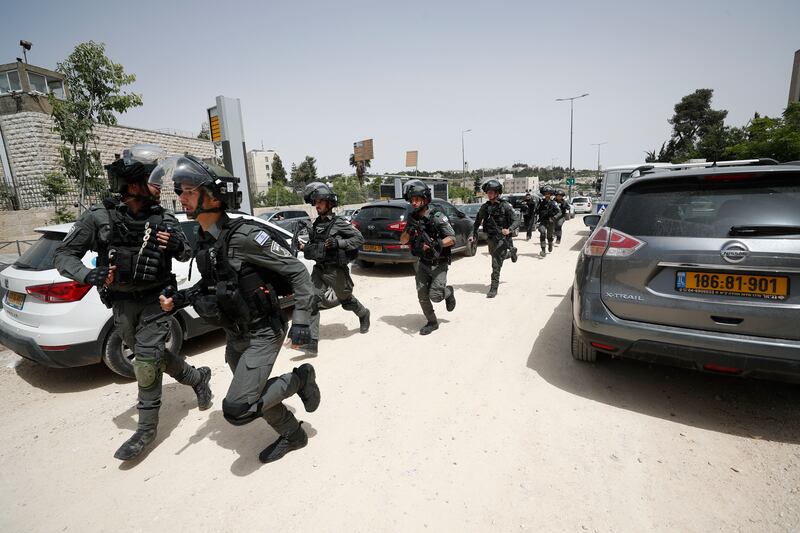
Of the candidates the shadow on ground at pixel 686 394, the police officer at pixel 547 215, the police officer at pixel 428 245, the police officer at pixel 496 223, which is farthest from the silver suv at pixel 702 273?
the police officer at pixel 547 215

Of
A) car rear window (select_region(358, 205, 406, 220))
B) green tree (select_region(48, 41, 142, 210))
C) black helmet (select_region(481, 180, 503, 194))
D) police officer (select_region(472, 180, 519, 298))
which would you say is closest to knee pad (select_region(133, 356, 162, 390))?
police officer (select_region(472, 180, 519, 298))

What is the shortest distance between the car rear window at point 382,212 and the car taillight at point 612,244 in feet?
17.3

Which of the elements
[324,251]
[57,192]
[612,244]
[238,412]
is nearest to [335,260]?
[324,251]

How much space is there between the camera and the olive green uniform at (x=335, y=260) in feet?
14.8

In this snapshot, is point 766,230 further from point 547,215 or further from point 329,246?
point 547,215

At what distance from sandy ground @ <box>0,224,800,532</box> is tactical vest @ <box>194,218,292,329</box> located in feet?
3.25

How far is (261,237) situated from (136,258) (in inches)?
41.8

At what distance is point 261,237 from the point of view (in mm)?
2236

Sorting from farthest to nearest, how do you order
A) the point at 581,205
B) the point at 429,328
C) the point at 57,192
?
the point at 581,205 → the point at 57,192 → the point at 429,328

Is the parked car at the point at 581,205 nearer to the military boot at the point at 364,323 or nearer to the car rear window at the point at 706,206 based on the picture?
the military boot at the point at 364,323

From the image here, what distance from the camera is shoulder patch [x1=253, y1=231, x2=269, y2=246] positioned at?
2.22 meters

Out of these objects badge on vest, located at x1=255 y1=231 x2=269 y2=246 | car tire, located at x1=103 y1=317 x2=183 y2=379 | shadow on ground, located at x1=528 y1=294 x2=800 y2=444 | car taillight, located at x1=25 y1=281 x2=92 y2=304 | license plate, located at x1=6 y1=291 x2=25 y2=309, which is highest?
badge on vest, located at x1=255 y1=231 x2=269 y2=246

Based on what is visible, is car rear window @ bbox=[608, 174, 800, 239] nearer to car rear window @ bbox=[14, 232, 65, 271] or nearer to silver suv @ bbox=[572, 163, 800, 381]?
silver suv @ bbox=[572, 163, 800, 381]

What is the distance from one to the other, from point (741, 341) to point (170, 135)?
3566 cm
